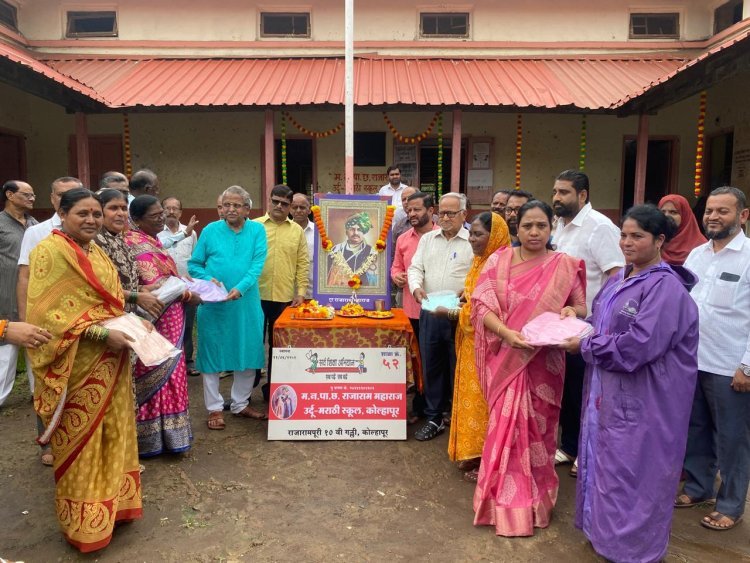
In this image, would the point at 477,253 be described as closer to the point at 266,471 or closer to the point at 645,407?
the point at 645,407

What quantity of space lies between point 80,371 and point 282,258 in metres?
2.18

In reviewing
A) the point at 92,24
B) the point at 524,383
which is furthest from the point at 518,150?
the point at 92,24

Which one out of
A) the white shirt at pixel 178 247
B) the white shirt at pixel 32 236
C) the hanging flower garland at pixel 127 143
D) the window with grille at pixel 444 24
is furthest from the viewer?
the window with grille at pixel 444 24

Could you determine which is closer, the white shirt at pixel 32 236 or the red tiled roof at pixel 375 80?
the white shirt at pixel 32 236

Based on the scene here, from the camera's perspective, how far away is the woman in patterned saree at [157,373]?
3.38 metres

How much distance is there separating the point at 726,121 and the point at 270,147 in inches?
330

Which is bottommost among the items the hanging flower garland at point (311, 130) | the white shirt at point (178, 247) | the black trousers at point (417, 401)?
the black trousers at point (417, 401)

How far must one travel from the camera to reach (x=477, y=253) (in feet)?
11.3

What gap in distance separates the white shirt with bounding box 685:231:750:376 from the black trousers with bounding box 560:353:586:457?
0.74 meters

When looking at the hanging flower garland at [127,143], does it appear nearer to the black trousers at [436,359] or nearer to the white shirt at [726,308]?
the black trousers at [436,359]

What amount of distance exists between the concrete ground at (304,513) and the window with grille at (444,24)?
9.13 m

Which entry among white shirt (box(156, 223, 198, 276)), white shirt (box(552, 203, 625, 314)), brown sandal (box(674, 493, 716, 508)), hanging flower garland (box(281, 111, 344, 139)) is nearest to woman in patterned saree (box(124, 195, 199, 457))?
white shirt (box(156, 223, 198, 276))

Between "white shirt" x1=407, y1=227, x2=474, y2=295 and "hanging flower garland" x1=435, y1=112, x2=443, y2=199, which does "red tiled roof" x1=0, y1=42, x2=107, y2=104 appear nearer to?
"hanging flower garland" x1=435, y1=112, x2=443, y2=199

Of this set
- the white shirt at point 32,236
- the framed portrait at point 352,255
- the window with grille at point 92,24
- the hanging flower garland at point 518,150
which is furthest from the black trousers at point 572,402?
the window with grille at point 92,24
